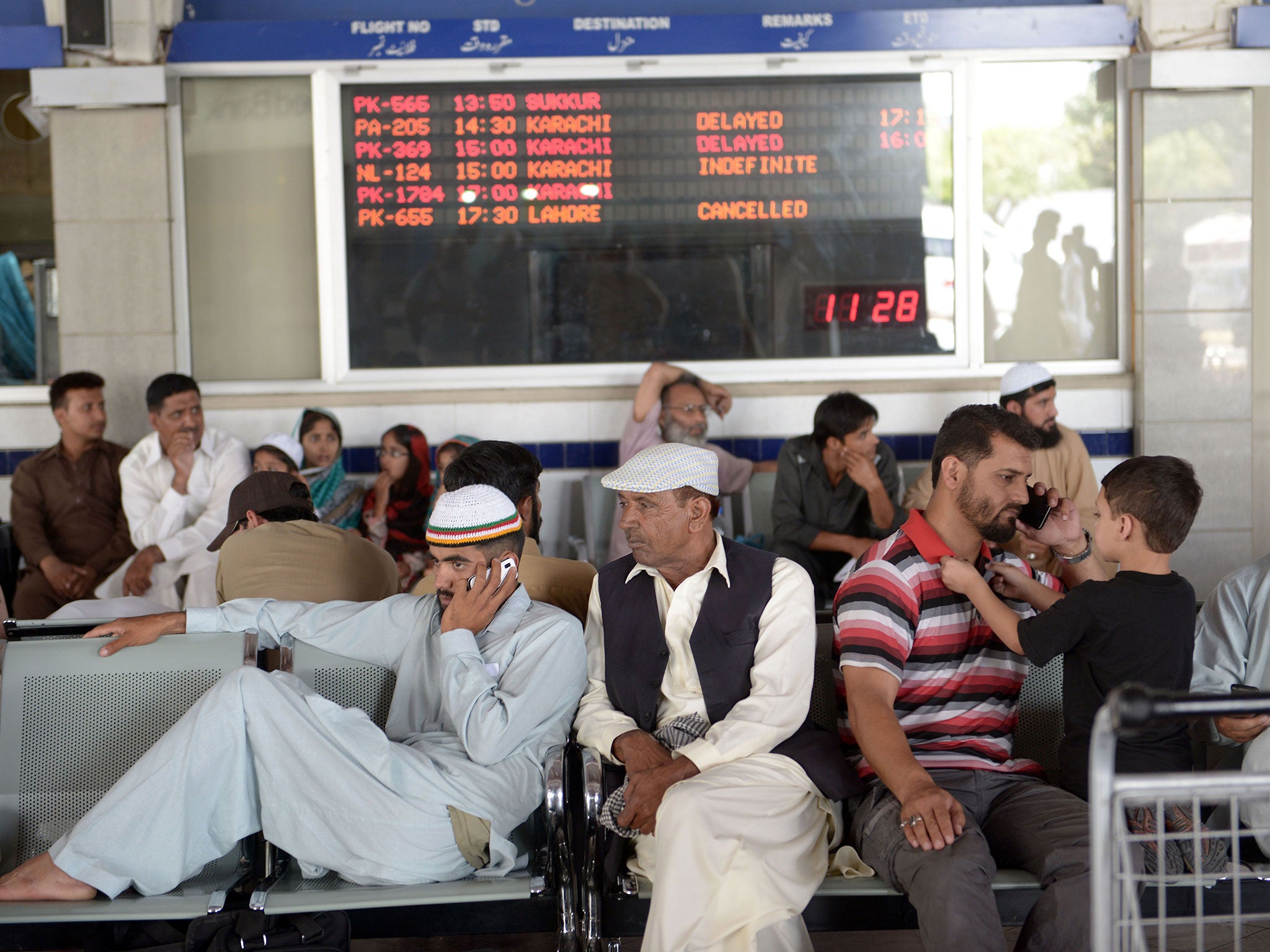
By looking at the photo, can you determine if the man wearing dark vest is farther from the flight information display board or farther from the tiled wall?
the tiled wall

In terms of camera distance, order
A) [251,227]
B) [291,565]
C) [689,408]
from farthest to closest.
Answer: [251,227]
[689,408]
[291,565]

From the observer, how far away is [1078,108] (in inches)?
227

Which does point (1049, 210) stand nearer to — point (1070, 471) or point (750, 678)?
point (1070, 471)

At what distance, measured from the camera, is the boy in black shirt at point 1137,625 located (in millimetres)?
2600

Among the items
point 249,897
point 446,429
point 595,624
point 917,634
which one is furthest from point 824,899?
point 446,429

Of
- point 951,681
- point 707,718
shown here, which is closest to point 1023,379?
point 951,681

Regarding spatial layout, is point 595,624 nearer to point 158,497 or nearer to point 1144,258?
point 158,497

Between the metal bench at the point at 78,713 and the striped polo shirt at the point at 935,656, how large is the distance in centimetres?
156

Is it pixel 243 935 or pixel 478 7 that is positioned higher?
pixel 478 7

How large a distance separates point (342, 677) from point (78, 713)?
2.17 feet

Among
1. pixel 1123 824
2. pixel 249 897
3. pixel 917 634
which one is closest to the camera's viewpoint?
pixel 1123 824

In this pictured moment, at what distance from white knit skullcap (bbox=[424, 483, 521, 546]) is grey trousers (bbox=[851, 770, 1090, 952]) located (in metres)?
1.11

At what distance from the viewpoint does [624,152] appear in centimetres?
572

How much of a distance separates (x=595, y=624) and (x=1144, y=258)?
3.88 m
